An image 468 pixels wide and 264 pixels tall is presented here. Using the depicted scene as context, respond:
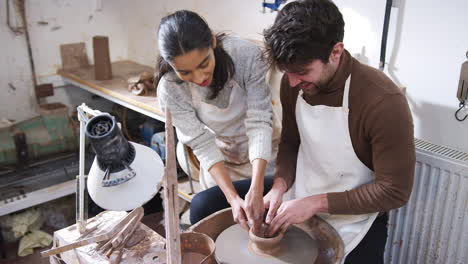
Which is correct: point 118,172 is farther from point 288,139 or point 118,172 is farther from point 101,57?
point 101,57

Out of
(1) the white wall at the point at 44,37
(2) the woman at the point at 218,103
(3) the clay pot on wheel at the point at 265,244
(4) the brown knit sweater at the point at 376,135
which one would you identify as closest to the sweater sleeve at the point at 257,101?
(2) the woman at the point at 218,103

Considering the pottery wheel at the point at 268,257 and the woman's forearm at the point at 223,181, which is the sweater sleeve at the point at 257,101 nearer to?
the woman's forearm at the point at 223,181

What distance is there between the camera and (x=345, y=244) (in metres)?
1.33

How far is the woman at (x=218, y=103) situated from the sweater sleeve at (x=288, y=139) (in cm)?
6

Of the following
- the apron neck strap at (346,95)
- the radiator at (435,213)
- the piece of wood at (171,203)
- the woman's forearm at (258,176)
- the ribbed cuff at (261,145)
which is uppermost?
the apron neck strap at (346,95)

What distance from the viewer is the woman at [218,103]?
1307 mm

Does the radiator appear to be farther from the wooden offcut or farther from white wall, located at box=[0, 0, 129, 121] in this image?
white wall, located at box=[0, 0, 129, 121]

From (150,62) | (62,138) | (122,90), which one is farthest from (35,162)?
(150,62)

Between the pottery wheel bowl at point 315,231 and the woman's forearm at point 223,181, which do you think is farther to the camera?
the woman's forearm at point 223,181

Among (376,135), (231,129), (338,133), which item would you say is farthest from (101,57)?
(376,135)

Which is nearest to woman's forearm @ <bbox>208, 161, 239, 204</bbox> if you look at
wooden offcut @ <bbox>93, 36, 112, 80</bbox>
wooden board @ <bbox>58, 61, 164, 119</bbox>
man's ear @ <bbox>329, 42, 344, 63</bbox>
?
man's ear @ <bbox>329, 42, 344, 63</bbox>

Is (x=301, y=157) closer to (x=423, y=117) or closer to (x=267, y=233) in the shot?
(x=267, y=233)

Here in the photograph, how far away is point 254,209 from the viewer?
4.42ft

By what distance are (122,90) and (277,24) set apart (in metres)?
1.76
